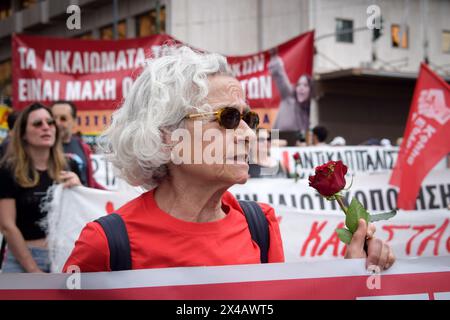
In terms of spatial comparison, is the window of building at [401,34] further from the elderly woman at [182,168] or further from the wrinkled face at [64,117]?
the elderly woman at [182,168]

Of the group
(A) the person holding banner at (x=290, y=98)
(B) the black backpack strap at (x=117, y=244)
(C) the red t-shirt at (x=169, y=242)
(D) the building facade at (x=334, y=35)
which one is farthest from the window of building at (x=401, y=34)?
(B) the black backpack strap at (x=117, y=244)

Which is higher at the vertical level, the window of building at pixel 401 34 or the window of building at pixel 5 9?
the window of building at pixel 5 9

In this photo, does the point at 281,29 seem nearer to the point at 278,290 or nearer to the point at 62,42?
the point at 62,42

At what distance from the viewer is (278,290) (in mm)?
1703

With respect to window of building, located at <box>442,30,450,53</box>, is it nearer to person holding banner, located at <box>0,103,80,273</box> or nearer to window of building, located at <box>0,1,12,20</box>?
window of building, located at <box>0,1,12,20</box>

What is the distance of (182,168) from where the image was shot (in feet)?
6.94

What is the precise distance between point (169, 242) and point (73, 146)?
131 inches

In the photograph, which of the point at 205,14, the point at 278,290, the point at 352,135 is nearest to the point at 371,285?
the point at 278,290

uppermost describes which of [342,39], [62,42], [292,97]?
[342,39]

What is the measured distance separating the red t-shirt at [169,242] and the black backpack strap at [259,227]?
15 mm

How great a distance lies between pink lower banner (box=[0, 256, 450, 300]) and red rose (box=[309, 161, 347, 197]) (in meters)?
0.17

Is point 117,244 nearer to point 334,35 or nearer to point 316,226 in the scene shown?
point 316,226

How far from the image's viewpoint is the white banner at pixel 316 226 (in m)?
4.51

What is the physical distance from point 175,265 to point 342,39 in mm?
19893
